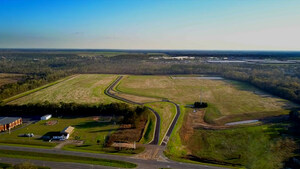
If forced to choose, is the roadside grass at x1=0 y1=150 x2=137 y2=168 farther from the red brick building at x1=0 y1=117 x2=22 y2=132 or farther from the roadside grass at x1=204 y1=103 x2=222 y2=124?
the roadside grass at x1=204 y1=103 x2=222 y2=124

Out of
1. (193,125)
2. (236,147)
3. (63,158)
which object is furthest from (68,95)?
(236,147)

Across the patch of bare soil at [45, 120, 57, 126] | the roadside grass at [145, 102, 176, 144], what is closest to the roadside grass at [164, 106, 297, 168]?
the roadside grass at [145, 102, 176, 144]

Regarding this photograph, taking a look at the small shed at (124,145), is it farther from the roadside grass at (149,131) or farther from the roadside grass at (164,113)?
the roadside grass at (164,113)

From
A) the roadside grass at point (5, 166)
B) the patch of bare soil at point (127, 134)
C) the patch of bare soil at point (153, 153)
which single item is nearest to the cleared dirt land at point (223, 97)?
the patch of bare soil at point (127, 134)

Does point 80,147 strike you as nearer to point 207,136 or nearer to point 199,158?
point 199,158

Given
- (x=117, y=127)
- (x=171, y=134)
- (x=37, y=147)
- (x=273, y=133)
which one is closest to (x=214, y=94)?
(x=273, y=133)

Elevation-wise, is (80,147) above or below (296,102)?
below
